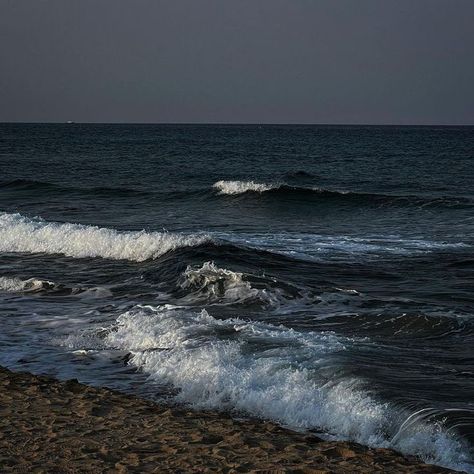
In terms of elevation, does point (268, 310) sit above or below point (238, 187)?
below

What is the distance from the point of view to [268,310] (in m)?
13.7

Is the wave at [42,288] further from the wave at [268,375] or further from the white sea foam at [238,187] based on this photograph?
the white sea foam at [238,187]

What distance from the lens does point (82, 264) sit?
62.0 ft

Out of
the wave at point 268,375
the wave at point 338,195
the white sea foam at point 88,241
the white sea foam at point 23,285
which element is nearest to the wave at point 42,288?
the white sea foam at point 23,285

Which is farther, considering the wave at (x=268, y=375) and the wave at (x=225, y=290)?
the wave at (x=225, y=290)

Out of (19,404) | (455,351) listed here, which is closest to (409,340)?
(455,351)

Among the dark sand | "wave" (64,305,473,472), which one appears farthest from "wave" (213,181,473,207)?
the dark sand

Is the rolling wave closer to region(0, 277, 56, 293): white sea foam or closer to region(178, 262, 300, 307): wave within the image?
region(178, 262, 300, 307): wave

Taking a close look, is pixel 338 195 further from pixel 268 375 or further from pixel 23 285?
pixel 268 375

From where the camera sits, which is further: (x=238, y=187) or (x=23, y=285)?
(x=238, y=187)

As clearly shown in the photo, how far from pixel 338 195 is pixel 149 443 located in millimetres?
28199

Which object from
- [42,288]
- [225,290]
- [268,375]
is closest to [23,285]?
[42,288]

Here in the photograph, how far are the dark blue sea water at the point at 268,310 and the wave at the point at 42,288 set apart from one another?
0.19ft

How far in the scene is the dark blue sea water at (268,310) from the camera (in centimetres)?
902
